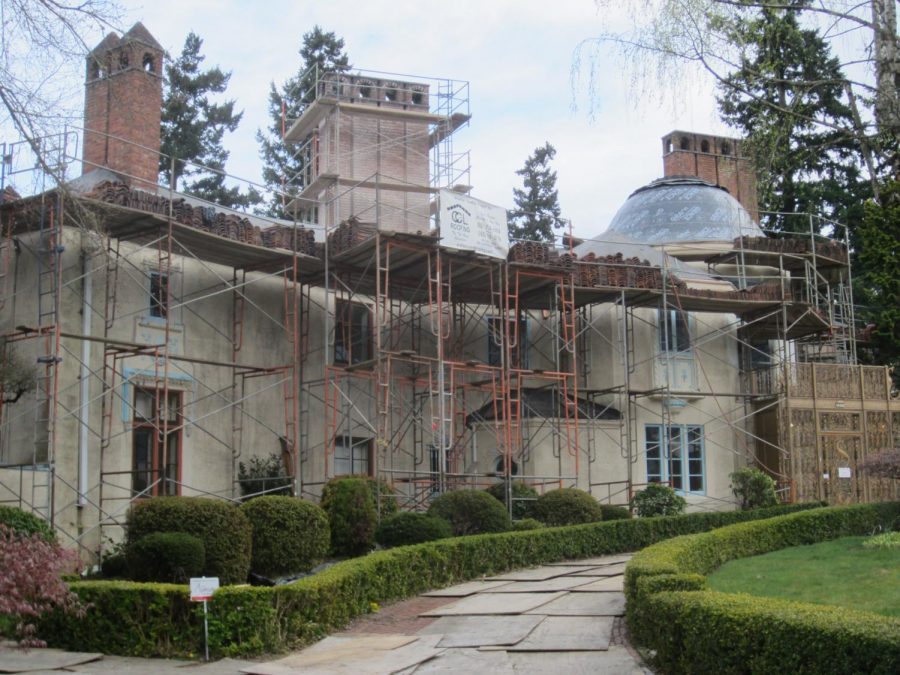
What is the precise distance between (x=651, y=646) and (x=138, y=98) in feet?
53.0

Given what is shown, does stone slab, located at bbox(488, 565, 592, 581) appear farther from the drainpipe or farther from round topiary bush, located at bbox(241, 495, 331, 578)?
the drainpipe

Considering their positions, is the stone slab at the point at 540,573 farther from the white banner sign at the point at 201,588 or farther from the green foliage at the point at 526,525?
the white banner sign at the point at 201,588

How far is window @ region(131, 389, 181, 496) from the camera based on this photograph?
1986cm

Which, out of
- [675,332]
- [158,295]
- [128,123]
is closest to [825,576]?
[158,295]

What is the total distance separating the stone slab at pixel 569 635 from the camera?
467 inches

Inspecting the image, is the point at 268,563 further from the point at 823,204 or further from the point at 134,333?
the point at 823,204

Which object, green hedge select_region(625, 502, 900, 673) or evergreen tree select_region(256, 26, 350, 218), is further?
evergreen tree select_region(256, 26, 350, 218)

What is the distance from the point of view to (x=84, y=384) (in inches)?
747

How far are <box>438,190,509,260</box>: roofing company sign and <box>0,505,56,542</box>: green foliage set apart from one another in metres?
10.1

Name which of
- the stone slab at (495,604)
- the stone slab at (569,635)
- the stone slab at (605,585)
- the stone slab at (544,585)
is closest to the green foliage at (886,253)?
the stone slab at (569,635)

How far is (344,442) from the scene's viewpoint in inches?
931

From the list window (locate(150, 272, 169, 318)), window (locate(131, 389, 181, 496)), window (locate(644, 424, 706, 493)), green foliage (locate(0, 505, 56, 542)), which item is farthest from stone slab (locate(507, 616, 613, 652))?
window (locate(644, 424, 706, 493))

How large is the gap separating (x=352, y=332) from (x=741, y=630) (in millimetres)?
16239

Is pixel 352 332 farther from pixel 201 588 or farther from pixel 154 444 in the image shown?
pixel 201 588
